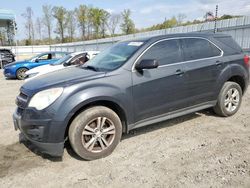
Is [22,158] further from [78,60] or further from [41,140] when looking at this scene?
[78,60]

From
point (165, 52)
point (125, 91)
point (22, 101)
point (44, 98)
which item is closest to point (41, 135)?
point (44, 98)

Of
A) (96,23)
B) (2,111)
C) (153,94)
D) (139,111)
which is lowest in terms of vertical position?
(2,111)

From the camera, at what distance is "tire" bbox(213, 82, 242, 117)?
4914mm

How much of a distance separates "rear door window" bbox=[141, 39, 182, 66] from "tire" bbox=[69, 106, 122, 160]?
1.20 m

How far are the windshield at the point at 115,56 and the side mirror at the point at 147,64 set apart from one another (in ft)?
0.86

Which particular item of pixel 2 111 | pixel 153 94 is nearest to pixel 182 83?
pixel 153 94

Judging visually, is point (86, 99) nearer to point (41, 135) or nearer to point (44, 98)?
point (44, 98)

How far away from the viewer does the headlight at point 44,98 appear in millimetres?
3266

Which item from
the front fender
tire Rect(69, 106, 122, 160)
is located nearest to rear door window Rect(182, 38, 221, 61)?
the front fender

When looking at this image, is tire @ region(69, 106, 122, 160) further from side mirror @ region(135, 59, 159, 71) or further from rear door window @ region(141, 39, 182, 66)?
rear door window @ region(141, 39, 182, 66)

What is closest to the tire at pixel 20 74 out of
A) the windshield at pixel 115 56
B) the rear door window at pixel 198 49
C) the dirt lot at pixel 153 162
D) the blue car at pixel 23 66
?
the blue car at pixel 23 66

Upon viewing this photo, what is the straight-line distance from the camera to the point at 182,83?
4250 millimetres

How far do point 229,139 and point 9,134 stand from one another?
4121 mm

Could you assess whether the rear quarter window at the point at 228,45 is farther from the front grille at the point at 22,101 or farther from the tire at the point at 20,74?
the tire at the point at 20,74
